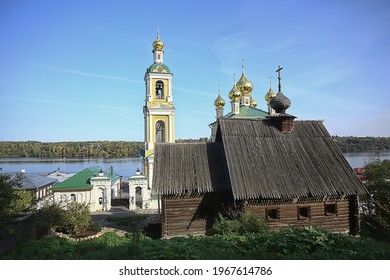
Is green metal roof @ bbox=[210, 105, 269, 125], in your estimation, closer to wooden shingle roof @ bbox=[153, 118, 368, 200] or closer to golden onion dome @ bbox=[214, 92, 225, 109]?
golden onion dome @ bbox=[214, 92, 225, 109]

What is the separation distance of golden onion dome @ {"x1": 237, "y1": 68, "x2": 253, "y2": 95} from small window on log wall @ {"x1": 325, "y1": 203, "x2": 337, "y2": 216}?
59.4ft

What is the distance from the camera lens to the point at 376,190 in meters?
11.4

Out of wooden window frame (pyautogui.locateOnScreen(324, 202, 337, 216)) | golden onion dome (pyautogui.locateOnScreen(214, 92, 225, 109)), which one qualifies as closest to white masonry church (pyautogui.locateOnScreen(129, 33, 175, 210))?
golden onion dome (pyautogui.locateOnScreen(214, 92, 225, 109))

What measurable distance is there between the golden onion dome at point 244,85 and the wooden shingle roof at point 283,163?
15.0 m

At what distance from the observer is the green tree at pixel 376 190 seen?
10.4 meters

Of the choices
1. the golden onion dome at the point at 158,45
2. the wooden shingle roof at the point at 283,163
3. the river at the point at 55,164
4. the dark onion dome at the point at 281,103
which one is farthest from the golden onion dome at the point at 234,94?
the wooden shingle roof at the point at 283,163

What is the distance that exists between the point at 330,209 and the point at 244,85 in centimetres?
1834

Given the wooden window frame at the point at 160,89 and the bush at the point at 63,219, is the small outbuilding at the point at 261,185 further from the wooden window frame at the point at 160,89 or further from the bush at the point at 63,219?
the wooden window frame at the point at 160,89

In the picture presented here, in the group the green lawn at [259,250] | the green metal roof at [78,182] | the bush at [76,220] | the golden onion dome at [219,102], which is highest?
the golden onion dome at [219,102]

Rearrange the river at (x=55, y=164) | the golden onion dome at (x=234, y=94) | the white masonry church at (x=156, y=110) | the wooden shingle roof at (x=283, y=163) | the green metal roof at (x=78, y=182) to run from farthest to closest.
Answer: the golden onion dome at (x=234, y=94) < the white masonry church at (x=156, y=110) < the green metal roof at (x=78, y=182) < the river at (x=55, y=164) < the wooden shingle roof at (x=283, y=163)

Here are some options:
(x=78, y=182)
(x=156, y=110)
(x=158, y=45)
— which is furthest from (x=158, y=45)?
(x=78, y=182)

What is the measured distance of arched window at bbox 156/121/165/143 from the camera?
21.5 meters

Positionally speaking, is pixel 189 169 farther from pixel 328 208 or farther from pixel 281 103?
pixel 328 208

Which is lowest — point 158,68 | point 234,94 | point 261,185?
point 261,185
